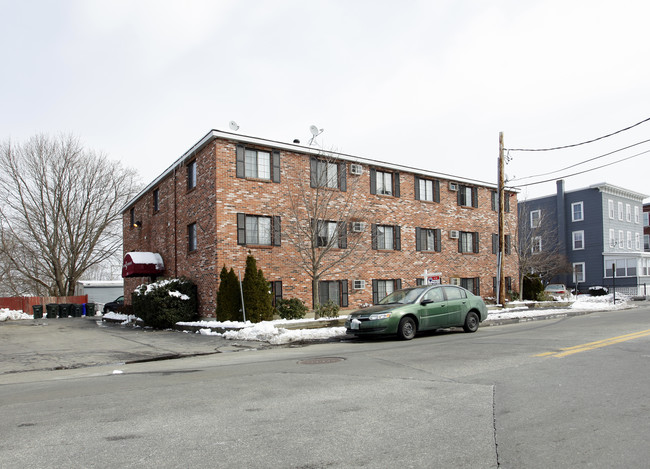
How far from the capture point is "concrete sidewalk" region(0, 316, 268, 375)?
11.4 meters

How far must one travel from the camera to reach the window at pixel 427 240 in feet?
86.9

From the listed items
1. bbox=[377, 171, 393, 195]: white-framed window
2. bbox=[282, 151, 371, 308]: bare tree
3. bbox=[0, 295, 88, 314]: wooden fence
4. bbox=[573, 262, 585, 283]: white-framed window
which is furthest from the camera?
bbox=[573, 262, 585, 283]: white-framed window

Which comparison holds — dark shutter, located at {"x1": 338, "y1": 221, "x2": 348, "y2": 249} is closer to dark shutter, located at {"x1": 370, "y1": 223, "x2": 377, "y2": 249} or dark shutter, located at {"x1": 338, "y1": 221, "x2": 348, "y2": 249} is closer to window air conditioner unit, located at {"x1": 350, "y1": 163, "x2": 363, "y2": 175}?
dark shutter, located at {"x1": 370, "y1": 223, "x2": 377, "y2": 249}

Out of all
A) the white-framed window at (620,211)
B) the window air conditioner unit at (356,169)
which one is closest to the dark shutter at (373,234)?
the window air conditioner unit at (356,169)

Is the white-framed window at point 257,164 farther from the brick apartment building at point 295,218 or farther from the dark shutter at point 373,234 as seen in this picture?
the dark shutter at point 373,234

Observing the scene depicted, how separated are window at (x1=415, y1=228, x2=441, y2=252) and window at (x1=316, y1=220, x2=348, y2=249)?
17.5ft

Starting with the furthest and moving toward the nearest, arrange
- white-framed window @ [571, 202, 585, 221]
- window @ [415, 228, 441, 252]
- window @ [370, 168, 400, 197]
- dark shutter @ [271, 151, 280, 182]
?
white-framed window @ [571, 202, 585, 221] → window @ [415, 228, 441, 252] → window @ [370, 168, 400, 197] → dark shutter @ [271, 151, 280, 182]

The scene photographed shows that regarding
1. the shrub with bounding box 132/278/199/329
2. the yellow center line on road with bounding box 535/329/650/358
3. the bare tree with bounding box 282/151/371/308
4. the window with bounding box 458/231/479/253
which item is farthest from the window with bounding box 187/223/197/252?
the yellow center line on road with bounding box 535/329/650/358

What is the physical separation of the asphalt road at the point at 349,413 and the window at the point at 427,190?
57.6ft

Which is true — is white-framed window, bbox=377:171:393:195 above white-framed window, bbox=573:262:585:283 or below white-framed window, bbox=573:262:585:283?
above

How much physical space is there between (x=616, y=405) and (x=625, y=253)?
4187 cm

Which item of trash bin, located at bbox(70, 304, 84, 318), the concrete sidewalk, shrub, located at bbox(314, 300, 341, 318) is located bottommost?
trash bin, located at bbox(70, 304, 84, 318)

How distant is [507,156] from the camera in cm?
2481

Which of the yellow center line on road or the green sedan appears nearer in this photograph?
the yellow center line on road
